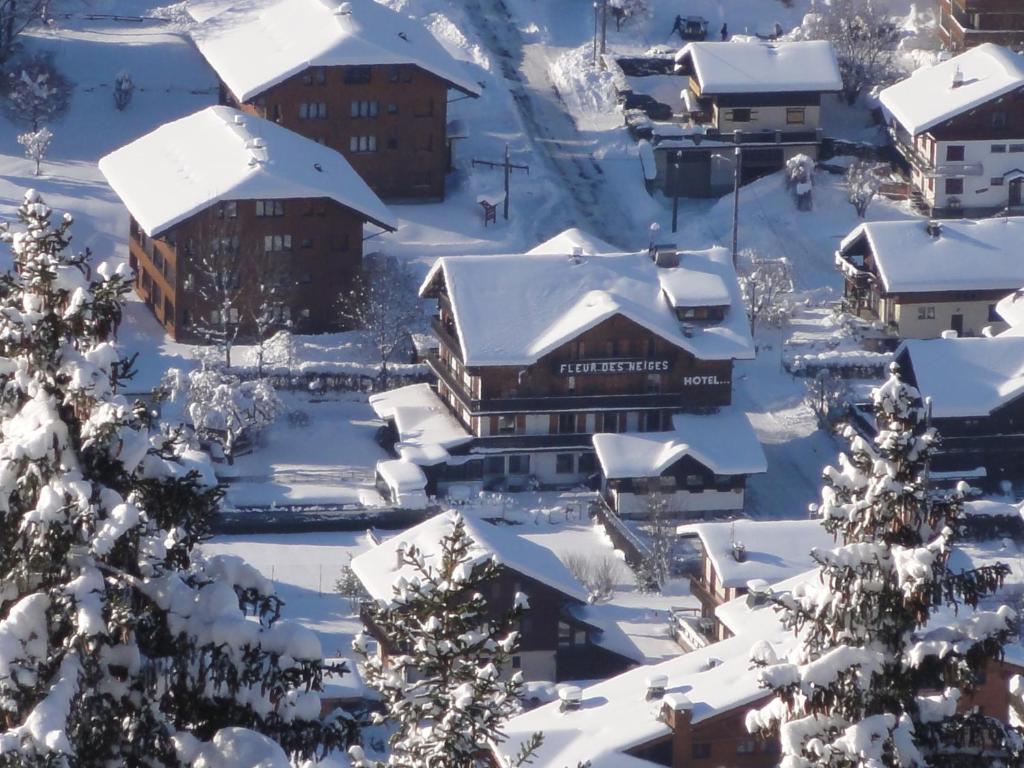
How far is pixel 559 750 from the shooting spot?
3319cm

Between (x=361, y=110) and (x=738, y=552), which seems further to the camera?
(x=361, y=110)

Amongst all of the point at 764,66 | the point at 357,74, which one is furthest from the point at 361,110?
the point at 764,66

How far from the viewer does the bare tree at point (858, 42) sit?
7412 cm

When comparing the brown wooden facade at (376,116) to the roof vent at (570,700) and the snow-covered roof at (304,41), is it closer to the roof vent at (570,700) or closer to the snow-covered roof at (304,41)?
the snow-covered roof at (304,41)

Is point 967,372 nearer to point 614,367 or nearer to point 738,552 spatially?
point 614,367

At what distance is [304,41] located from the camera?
6712 centimetres

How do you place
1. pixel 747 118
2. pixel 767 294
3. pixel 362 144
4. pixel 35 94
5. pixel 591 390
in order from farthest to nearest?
pixel 747 118 < pixel 35 94 < pixel 362 144 < pixel 767 294 < pixel 591 390

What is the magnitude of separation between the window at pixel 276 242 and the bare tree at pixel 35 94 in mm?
13844

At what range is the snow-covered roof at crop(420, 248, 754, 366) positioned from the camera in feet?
171

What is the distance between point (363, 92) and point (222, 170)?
8.41 meters

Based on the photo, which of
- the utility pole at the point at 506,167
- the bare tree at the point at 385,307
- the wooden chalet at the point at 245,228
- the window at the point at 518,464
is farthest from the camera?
the utility pole at the point at 506,167

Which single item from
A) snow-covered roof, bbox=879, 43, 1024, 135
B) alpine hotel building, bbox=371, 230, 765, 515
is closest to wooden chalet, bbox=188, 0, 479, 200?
snow-covered roof, bbox=879, 43, 1024, 135

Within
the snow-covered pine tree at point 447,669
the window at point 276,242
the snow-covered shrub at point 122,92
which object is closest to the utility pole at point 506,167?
the window at point 276,242

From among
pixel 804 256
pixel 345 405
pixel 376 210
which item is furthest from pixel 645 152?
pixel 345 405
